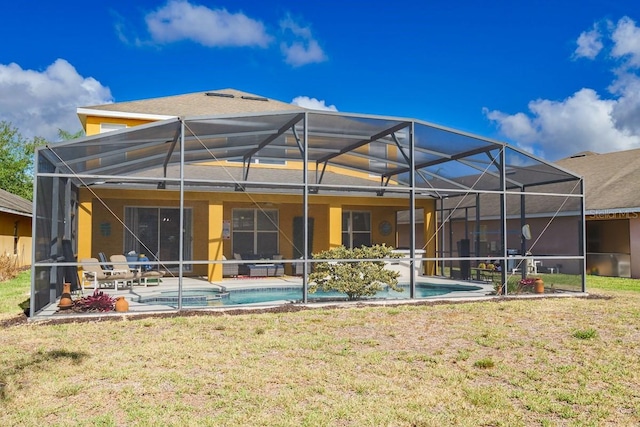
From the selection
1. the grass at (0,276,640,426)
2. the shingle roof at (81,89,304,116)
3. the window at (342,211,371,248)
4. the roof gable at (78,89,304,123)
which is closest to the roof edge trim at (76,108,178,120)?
the roof gable at (78,89,304,123)

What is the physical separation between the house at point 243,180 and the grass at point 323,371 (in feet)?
6.12

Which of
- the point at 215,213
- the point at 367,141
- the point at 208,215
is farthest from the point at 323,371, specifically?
the point at 208,215

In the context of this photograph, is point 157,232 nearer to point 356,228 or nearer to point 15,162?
point 356,228

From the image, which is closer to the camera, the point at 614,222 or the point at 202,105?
the point at 614,222

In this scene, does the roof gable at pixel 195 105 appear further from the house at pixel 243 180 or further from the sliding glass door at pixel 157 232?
the sliding glass door at pixel 157 232

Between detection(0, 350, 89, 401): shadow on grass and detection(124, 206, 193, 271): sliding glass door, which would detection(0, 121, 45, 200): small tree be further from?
detection(0, 350, 89, 401): shadow on grass

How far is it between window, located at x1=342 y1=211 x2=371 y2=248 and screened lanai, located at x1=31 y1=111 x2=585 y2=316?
43 millimetres

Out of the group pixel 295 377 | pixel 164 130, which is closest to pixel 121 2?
pixel 164 130

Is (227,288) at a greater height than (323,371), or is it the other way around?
(227,288)

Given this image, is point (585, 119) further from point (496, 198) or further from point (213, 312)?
point (213, 312)

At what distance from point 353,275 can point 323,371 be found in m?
5.49

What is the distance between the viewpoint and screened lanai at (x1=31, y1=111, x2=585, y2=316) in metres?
10.4

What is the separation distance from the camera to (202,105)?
2108cm

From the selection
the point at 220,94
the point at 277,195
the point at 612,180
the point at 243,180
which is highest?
the point at 220,94
